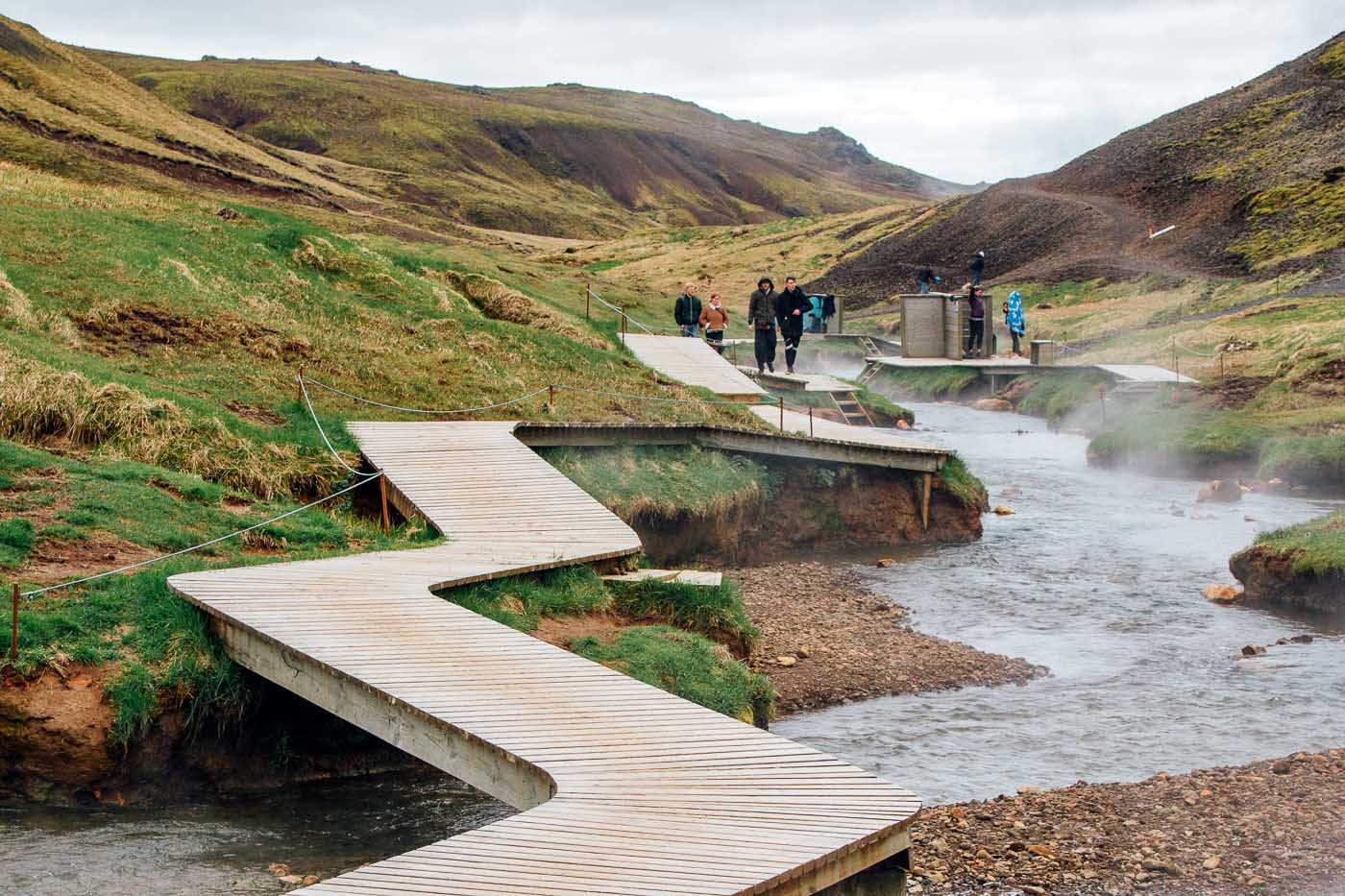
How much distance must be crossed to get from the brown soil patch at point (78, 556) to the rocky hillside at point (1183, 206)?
39.4 m

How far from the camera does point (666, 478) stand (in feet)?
62.7

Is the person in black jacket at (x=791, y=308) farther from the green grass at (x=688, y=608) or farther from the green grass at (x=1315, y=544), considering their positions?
the green grass at (x=688, y=608)

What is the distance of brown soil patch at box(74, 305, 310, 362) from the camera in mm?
18031

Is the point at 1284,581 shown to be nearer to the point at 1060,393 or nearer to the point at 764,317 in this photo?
the point at 764,317

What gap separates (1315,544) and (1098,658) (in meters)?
3.64

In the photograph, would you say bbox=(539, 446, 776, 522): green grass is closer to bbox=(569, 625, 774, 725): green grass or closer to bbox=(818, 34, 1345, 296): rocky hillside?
bbox=(569, 625, 774, 725): green grass

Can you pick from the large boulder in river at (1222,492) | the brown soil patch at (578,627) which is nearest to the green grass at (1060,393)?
the large boulder in river at (1222,492)

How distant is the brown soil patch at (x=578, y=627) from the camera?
39.6 feet

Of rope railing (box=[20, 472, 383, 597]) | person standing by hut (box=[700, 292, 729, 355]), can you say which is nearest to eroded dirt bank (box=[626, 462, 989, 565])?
rope railing (box=[20, 472, 383, 597])

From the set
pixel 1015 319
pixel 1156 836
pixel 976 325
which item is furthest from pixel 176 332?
pixel 1015 319

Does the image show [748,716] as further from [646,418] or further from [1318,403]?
[1318,403]

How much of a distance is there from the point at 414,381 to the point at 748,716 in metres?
9.48

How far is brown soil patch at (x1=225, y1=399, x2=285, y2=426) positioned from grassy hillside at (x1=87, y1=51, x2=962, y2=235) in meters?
93.4

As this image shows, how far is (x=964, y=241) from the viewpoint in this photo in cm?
6675
